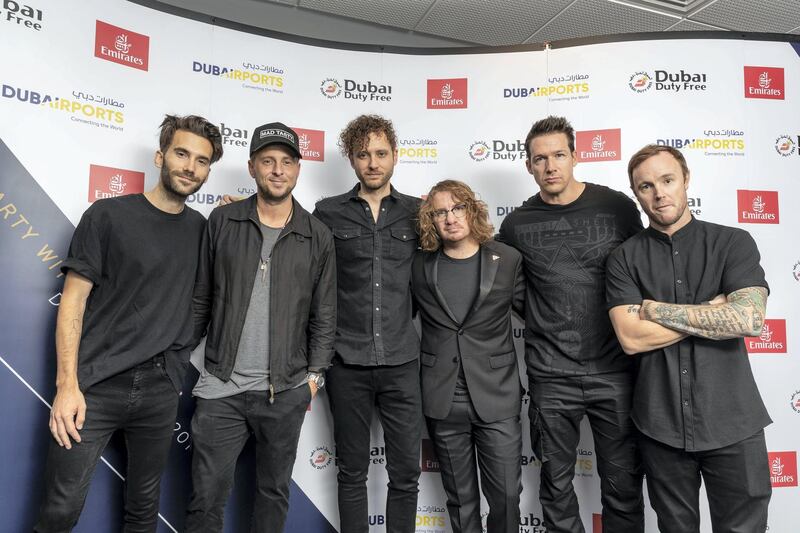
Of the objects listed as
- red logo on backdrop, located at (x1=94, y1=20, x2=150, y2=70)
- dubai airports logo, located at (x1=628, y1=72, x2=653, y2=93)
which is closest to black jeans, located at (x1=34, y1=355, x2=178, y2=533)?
red logo on backdrop, located at (x1=94, y1=20, x2=150, y2=70)

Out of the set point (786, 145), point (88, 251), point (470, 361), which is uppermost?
point (786, 145)

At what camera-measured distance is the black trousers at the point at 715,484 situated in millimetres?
1580

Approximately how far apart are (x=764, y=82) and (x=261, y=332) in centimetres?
292

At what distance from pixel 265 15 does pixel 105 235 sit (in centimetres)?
287

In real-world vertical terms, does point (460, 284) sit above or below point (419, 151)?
below

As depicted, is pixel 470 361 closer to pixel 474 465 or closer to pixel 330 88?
pixel 474 465

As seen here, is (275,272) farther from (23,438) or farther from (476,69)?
(476,69)

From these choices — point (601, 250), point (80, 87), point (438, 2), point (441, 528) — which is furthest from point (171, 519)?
point (438, 2)

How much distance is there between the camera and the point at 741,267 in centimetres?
164

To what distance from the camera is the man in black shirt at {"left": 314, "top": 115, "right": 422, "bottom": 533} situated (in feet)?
6.92

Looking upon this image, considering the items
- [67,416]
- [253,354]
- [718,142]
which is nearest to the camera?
[67,416]

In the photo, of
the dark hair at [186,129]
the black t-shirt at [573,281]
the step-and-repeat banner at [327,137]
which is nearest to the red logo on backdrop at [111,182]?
the step-and-repeat banner at [327,137]

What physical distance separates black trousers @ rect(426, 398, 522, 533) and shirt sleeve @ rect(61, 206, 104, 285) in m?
1.41

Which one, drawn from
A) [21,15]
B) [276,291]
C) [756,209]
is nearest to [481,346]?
[276,291]
